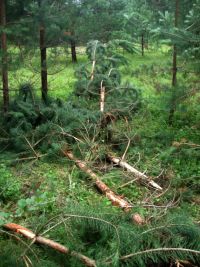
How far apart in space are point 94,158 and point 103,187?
43.2 inches

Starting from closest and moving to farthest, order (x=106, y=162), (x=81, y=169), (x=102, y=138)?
1. (x=81, y=169)
2. (x=106, y=162)
3. (x=102, y=138)

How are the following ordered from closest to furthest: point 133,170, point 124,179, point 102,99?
point 124,179 < point 133,170 < point 102,99

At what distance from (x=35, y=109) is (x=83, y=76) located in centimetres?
310

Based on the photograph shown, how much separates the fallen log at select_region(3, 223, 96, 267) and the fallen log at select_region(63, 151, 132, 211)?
161 centimetres

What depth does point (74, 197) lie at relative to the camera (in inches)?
239

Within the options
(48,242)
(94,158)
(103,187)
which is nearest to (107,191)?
(103,187)

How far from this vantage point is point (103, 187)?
6.39m

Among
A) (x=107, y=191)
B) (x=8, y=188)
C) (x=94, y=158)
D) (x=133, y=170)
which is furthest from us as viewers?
(x=94, y=158)

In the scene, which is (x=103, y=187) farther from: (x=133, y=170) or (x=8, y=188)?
(x=8, y=188)

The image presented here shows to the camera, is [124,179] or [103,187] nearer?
[103,187]

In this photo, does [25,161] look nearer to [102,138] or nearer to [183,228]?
[102,138]

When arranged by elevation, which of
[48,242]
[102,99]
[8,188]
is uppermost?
[102,99]

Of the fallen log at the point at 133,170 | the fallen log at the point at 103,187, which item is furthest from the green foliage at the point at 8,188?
the fallen log at the point at 133,170

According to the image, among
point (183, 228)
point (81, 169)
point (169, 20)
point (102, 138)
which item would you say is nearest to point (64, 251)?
point (183, 228)
